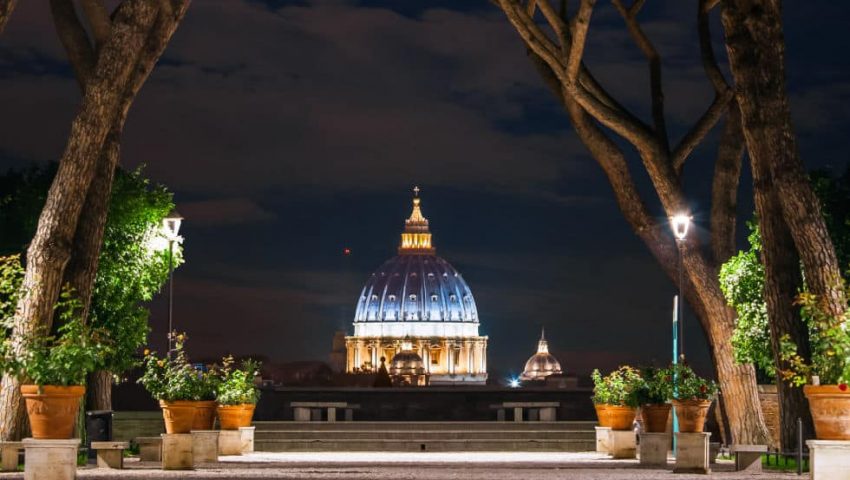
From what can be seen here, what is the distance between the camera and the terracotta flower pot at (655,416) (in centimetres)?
2388

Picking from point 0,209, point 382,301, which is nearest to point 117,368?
point 0,209

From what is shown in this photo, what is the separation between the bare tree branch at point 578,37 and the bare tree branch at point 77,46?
7799 mm

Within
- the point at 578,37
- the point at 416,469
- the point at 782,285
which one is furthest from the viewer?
the point at 578,37

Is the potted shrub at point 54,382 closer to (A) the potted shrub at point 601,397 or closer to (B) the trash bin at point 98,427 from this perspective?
(B) the trash bin at point 98,427

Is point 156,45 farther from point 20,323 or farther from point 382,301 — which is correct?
point 382,301

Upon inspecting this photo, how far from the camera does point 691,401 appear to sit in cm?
2169

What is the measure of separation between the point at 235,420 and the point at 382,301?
167255mm

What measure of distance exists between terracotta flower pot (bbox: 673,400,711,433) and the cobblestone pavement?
0.68m

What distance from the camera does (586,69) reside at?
2744cm

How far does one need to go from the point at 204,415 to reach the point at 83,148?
4523 mm

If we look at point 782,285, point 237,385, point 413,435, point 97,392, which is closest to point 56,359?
point 782,285

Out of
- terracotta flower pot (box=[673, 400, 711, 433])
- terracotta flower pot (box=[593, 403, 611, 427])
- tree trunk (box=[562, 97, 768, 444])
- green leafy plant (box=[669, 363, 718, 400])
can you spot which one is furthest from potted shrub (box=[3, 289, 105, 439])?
terracotta flower pot (box=[593, 403, 611, 427])

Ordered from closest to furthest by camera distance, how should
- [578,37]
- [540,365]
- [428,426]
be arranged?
[578,37]
[428,426]
[540,365]

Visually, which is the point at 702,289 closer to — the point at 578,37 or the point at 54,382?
the point at 578,37
